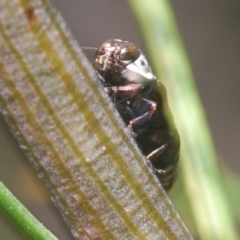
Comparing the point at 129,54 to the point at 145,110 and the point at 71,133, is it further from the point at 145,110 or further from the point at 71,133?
the point at 71,133

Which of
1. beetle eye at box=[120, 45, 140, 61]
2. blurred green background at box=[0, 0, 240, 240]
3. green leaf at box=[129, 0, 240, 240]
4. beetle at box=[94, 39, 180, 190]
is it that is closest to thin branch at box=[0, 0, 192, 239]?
green leaf at box=[129, 0, 240, 240]

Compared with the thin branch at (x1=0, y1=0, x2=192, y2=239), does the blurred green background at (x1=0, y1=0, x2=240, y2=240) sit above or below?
below

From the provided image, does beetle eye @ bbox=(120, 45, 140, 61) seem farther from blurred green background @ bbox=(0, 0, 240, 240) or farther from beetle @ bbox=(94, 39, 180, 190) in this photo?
blurred green background @ bbox=(0, 0, 240, 240)

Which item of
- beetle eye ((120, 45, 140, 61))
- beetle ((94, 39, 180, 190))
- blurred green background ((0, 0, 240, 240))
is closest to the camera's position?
beetle ((94, 39, 180, 190))

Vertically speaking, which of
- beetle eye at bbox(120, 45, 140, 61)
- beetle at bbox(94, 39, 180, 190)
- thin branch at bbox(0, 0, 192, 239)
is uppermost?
thin branch at bbox(0, 0, 192, 239)

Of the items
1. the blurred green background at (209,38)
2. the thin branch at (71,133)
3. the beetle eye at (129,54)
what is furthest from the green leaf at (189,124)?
the blurred green background at (209,38)

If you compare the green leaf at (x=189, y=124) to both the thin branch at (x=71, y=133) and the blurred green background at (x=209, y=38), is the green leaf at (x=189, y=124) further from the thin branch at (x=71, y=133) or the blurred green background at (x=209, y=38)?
the blurred green background at (x=209, y=38)

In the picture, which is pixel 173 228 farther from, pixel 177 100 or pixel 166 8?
pixel 166 8

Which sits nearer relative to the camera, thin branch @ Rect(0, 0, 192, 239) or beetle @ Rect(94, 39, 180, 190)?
thin branch @ Rect(0, 0, 192, 239)
